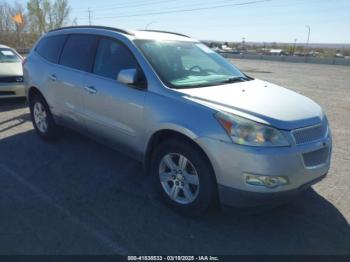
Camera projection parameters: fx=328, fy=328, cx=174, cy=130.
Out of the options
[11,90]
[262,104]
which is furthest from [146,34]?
[11,90]

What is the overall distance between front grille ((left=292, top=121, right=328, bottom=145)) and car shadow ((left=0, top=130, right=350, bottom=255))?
0.87 meters

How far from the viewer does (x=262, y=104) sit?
315cm

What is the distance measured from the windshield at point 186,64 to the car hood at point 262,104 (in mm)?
234

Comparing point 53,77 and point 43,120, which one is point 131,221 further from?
point 43,120

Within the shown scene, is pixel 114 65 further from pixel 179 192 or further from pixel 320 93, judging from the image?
pixel 320 93

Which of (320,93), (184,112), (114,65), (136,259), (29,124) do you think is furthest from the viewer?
(320,93)

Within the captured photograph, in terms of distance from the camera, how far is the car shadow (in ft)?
9.48

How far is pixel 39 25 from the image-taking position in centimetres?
5694

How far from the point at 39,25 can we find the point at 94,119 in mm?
60125

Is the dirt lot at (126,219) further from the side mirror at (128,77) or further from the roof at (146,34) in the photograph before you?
the roof at (146,34)

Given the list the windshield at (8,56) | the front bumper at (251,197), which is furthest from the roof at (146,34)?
the windshield at (8,56)

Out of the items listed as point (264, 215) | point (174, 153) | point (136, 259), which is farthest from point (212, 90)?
point (136, 259)

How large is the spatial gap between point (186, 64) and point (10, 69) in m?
6.19

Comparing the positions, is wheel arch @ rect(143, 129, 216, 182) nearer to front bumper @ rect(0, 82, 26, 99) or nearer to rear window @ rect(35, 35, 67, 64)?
rear window @ rect(35, 35, 67, 64)
